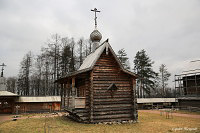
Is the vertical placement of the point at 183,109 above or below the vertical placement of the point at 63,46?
below

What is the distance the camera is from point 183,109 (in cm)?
3005

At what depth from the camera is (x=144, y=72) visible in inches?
1848

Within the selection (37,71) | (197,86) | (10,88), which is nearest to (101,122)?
(197,86)

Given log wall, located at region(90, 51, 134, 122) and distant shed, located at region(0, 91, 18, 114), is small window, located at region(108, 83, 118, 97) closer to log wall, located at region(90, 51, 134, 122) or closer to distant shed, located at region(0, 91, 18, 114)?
log wall, located at region(90, 51, 134, 122)

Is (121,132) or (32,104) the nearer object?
(121,132)

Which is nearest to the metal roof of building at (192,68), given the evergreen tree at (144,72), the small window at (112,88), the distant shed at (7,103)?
the evergreen tree at (144,72)

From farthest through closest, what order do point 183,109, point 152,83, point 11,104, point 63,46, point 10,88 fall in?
point 10,88 → point 152,83 → point 63,46 → point 183,109 → point 11,104

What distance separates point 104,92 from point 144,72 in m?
34.1

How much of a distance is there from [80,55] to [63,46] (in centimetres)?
421

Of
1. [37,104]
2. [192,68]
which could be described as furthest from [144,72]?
[37,104]

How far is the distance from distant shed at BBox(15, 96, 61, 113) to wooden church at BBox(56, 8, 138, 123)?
592 inches

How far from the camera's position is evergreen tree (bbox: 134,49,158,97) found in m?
46.4

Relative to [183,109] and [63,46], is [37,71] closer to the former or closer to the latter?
[63,46]

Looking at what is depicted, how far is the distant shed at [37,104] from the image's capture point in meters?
27.9
